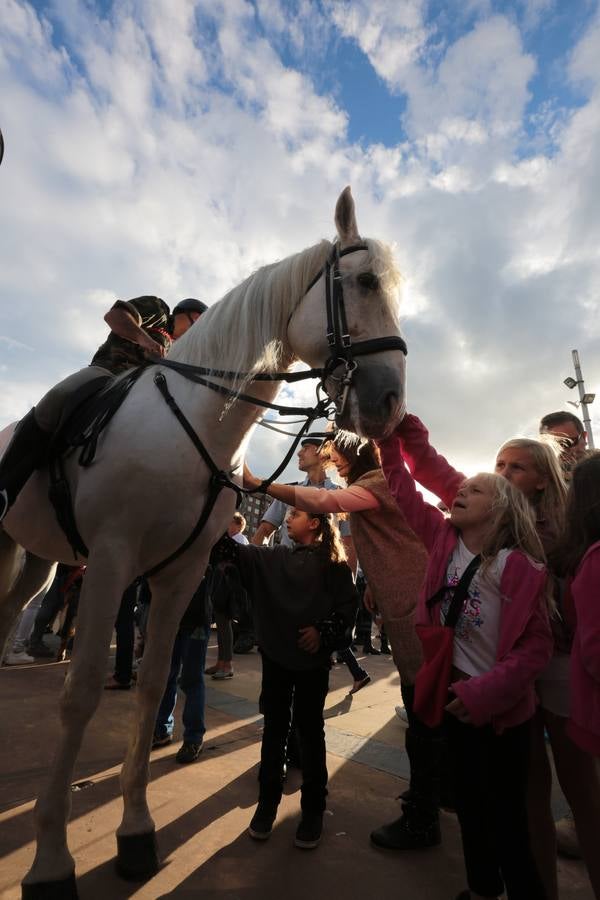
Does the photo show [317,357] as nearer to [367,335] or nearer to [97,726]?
[367,335]

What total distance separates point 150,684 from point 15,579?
1428 mm

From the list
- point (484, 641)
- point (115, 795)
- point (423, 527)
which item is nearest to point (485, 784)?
point (484, 641)

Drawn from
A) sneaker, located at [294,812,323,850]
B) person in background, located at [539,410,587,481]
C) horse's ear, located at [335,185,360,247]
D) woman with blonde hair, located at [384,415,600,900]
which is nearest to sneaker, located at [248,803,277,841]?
sneaker, located at [294,812,323,850]

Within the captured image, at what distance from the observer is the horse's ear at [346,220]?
2559 mm

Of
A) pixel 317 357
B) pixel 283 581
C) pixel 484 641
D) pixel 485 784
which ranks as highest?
pixel 317 357

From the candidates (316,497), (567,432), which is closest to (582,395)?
(567,432)

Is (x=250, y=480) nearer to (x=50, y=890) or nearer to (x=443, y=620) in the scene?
(x=443, y=620)

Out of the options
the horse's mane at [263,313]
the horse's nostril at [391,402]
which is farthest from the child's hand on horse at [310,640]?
the horse's mane at [263,313]

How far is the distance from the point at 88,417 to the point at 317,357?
1241mm

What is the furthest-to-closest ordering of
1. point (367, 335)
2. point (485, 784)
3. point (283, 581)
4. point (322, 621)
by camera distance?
1. point (283, 581)
2. point (322, 621)
3. point (367, 335)
4. point (485, 784)

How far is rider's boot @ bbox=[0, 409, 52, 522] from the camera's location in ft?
8.11

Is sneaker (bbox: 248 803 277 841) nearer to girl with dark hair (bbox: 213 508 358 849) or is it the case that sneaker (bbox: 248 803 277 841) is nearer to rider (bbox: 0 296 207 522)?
girl with dark hair (bbox: 213 508 358 849)

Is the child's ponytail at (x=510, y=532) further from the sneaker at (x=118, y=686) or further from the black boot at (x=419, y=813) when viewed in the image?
the sneaker at (x=118, y=686)

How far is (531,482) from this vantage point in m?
2.58
